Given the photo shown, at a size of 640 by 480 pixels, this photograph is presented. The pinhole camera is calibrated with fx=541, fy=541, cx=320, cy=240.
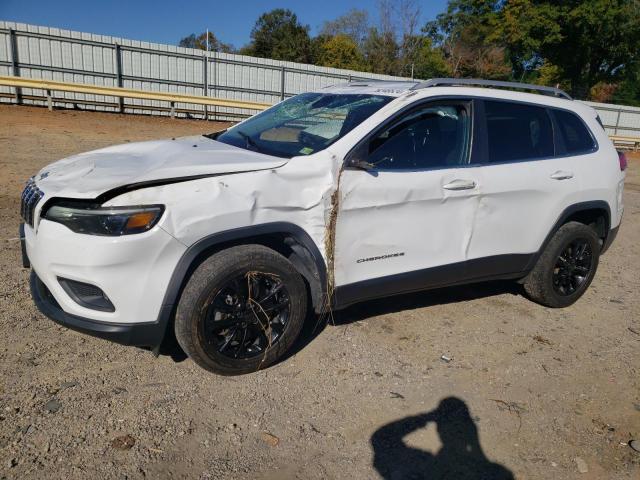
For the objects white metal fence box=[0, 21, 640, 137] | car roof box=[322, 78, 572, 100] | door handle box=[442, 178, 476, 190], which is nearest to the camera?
door handle box=[442, 178, 476, 190]

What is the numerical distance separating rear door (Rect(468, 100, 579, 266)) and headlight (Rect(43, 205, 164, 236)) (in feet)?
7.58

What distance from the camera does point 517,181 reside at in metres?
4.08

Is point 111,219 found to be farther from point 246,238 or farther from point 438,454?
point 438,454

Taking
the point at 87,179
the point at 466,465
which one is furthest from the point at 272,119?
the point at 466,465

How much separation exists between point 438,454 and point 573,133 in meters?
3.12

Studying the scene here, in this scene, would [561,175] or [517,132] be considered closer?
[517,132]

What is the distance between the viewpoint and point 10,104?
1675cm

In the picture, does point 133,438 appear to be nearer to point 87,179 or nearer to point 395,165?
point 87,179

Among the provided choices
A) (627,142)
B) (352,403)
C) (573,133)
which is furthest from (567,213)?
(627,142)

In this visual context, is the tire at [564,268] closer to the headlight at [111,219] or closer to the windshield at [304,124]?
the windshield at [304,124]

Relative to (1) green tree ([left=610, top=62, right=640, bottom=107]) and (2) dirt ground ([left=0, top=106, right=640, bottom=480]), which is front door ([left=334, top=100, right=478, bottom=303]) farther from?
(1) green tree ([left=610, top=62, right=640, bottom=107])

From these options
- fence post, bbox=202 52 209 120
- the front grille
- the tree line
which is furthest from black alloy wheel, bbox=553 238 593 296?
the tree line

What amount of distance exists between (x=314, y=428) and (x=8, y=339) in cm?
211

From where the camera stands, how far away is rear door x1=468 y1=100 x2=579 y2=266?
398 centimetres
